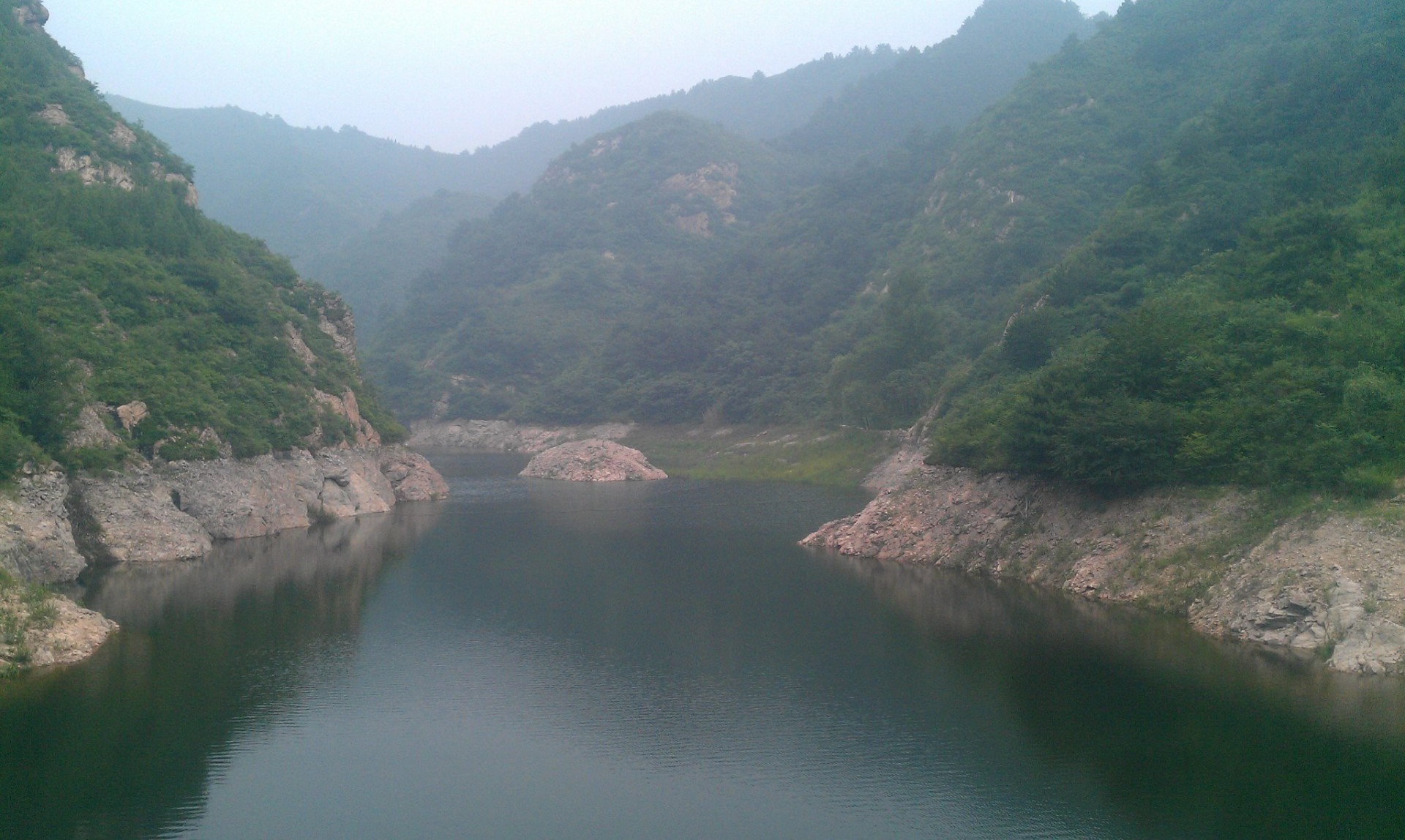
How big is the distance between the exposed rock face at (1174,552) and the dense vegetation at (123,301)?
28511 millimetres

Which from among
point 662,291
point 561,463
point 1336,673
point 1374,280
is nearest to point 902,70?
point 662,291

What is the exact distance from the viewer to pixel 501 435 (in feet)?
383

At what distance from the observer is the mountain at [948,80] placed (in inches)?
6781

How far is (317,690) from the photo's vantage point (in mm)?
23625

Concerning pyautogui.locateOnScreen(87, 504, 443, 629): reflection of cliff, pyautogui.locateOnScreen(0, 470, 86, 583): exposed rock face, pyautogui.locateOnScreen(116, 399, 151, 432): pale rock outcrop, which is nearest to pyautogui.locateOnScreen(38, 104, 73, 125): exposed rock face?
pyautogui.locateOnScreen(116, 399, 151, 432): pale rock outcrop

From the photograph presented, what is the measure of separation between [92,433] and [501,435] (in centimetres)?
8068

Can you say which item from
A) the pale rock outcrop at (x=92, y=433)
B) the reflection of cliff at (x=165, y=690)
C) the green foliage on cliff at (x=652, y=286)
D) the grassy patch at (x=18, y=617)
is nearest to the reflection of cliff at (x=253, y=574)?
the reflection of cliff at (x=165, y=690)

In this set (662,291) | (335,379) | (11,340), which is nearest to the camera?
(11,340)

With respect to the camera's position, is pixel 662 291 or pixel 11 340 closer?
pixel 11 340

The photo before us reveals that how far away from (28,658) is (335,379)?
123 feet

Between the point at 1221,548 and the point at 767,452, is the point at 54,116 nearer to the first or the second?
the point at 767,452

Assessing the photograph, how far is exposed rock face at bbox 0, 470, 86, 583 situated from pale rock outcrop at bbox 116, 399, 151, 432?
21.1 feet

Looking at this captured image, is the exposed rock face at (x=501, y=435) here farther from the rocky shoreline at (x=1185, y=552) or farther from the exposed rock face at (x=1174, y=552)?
the rocky shoreline at (x=1185, y=552)

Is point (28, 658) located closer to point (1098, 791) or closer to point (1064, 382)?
point (1098, 791)
